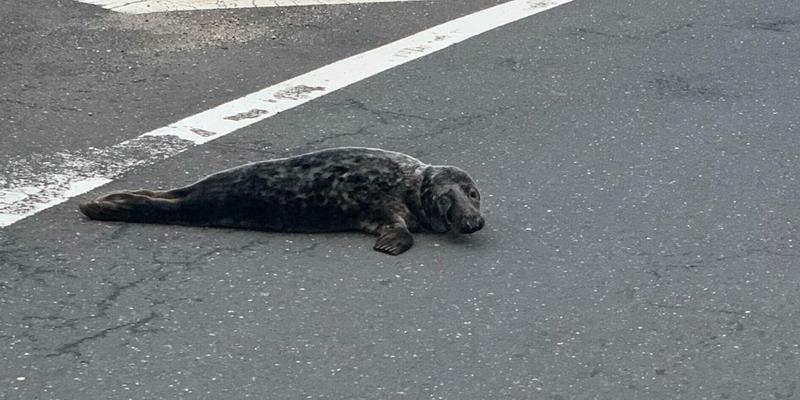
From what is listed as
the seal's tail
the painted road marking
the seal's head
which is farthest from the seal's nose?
the painted road marking

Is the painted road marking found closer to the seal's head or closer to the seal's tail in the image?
the seal's tail

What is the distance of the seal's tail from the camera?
6020mm

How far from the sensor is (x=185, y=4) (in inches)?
374

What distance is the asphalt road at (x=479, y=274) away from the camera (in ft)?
16.0

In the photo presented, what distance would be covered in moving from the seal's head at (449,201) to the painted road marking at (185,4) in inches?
145

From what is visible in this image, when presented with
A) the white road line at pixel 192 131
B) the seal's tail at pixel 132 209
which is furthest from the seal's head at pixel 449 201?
the white road line at pixel 192 131

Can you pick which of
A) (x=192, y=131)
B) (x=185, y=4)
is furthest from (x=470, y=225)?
(x=185, y=4)

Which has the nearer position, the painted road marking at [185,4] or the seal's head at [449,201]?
the seal's head at [449,201]

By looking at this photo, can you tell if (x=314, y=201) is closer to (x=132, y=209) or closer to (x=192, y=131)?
(x=132, y=209)

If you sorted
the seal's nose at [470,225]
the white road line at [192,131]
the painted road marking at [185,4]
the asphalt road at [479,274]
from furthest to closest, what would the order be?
the painted road marking at [185,4] < the white road line at [192,131] < the seal's nose at [470,225] < the asphalt road at [479,274]

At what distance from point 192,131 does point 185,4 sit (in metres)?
2.51

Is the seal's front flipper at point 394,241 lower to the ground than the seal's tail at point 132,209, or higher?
lower

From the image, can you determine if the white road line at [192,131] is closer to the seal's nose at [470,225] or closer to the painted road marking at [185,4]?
the painted road marking at [185,4]

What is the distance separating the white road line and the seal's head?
1444 mm
